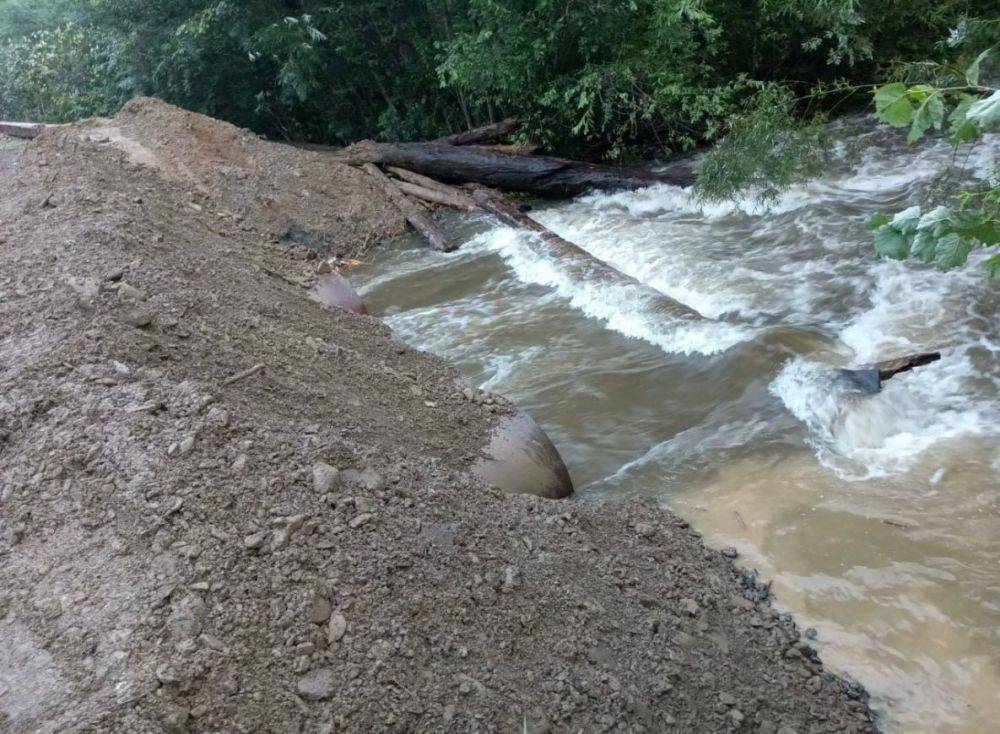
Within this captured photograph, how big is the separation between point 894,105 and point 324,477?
8.77ft

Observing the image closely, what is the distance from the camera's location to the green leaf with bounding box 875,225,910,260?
2199 millimetres

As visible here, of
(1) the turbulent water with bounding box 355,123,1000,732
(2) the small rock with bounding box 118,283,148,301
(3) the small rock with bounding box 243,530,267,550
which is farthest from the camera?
(2) the small rock with bounding box 118,283,148,301

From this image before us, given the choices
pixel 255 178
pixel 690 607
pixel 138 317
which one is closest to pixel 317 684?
pixel 690 607

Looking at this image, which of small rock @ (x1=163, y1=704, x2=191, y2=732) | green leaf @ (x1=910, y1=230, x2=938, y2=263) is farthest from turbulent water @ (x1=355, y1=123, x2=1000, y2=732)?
small rock @ (x1=163, y1=704, x2=191, y2=732)

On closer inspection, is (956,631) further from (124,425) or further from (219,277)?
(219,277)

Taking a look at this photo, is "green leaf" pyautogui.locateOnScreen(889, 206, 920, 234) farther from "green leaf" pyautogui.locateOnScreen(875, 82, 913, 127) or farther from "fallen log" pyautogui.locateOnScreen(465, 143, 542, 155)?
"fallen log" pyautogui.locateOnScreen(465, 143, 542, 155)

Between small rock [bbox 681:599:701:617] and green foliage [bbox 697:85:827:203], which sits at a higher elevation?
green foliage [bbox 697:85:827:203]

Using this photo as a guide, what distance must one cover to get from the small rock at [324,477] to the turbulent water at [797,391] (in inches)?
70.4

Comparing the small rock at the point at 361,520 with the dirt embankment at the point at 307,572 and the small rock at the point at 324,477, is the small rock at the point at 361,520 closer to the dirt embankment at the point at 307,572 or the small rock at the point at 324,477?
the dirt embankment at the point at 307,572

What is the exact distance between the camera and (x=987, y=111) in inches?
74.2

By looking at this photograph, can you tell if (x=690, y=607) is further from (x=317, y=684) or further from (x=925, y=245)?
(x=925, y=245)

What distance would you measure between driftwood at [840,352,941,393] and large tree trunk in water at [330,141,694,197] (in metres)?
5.53

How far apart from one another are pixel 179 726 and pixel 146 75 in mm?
15102

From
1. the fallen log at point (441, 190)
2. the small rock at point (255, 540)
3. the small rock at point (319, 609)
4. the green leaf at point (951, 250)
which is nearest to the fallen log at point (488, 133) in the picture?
the fallen log at point (441, 190)
